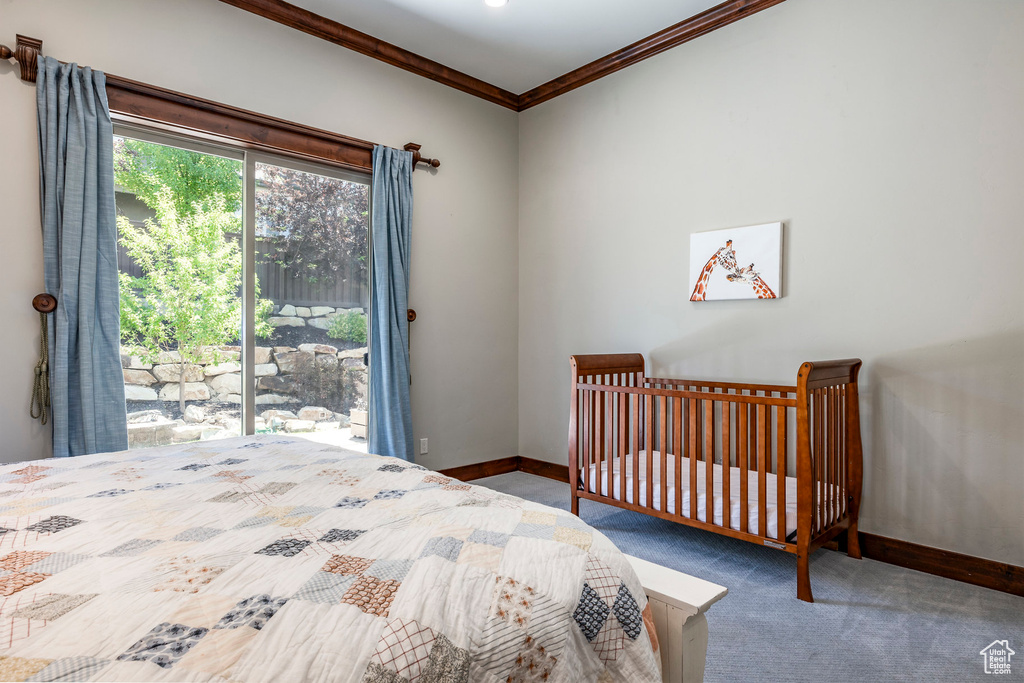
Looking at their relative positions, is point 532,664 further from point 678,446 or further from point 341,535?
point 678,446

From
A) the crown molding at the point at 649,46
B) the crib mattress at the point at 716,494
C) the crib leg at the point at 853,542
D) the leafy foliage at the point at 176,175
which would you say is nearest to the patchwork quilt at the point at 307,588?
the crib mattress at the point at 716,494

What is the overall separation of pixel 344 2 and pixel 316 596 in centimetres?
299

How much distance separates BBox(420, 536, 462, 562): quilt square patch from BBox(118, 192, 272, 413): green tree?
7.12 feet

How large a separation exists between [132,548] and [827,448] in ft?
7.71

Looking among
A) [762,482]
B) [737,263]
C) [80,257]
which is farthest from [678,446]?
[80,257]

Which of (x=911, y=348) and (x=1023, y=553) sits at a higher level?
(x=911, y=348)

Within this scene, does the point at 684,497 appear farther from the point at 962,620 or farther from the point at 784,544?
the point at 962,620

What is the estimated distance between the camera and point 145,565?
0.89 meters

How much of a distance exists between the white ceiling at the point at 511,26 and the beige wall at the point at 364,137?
0.76ft

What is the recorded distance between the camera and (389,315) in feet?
10.7

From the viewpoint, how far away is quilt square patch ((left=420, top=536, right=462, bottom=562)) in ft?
3.13

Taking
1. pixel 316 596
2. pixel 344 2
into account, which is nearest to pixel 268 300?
pixel 344 2

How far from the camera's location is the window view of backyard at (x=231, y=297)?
2523 millimetres

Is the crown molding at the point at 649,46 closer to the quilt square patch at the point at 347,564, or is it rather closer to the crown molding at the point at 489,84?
the crown molding at the point at 489,84
